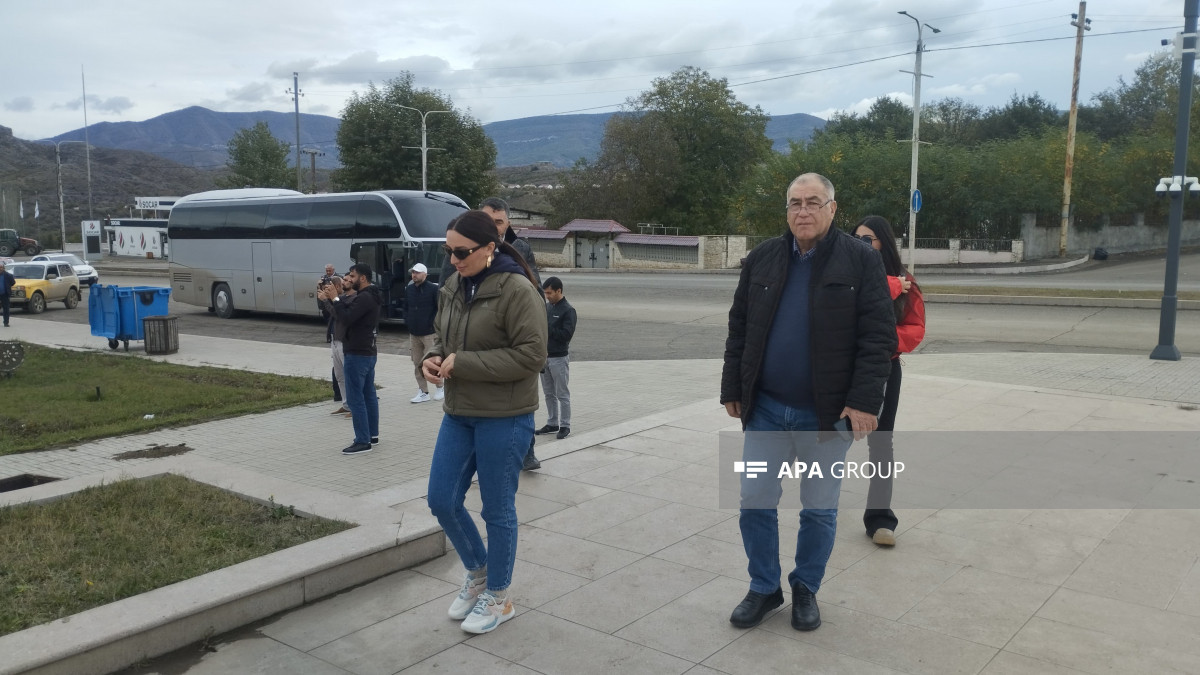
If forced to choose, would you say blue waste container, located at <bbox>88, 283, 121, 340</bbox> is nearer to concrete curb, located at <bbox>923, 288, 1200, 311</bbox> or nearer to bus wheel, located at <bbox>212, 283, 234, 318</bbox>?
bus wheel, located at <bbox>212, 283, 234, 318</bbox>

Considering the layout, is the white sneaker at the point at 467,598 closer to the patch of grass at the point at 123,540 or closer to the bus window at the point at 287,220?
the patch of grass at the point at 123,540

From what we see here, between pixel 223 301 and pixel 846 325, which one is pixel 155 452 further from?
pixel 223 301

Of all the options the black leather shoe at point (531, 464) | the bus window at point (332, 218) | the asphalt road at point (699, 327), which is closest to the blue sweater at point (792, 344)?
the black leather shoe at point (531, 464)

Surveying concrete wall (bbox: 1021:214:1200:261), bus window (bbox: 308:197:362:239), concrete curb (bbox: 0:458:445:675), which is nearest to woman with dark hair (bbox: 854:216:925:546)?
concrete curb (bbox: 0:458:445:675)

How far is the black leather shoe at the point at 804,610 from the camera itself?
13.5ft

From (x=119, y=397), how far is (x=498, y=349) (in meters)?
8.69

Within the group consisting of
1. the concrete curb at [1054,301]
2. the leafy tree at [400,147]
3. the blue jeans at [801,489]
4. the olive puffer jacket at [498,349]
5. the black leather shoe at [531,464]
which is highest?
the leafy tree at [400,147]

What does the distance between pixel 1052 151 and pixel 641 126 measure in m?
27.4

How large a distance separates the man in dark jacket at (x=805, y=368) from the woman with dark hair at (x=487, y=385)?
37.8 inches

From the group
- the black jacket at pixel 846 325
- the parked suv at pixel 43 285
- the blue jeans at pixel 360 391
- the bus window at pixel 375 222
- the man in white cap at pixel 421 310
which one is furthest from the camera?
the parked suv at pixel 43 285

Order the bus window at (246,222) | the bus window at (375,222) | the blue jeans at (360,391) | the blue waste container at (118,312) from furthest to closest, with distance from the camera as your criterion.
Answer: the bus window at (246,222) < the bus window at (375,222) < the blue waste container at (118,312) < the blue jeans at (360,391)

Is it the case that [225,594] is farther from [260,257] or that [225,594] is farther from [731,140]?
[731,140]

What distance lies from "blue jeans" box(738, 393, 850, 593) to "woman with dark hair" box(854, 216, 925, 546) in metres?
1.26

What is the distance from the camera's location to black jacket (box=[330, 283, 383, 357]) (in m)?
7.84
